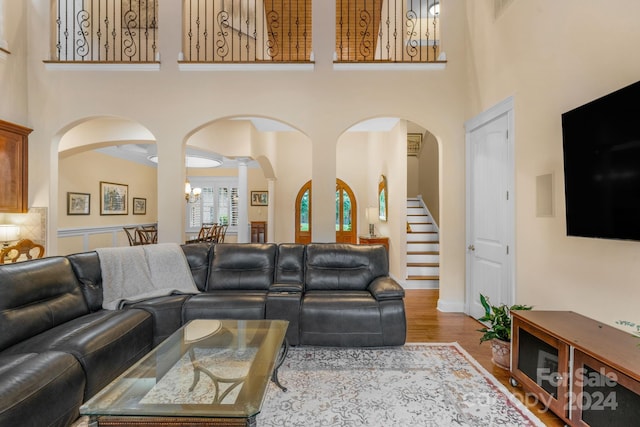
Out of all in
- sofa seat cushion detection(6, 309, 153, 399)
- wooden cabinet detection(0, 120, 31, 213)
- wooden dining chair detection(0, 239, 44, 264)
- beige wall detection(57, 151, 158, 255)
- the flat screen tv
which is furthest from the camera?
beige wall detection(57, 151, 158, 255)

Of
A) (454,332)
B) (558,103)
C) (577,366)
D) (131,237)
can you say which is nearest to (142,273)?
(454,332)

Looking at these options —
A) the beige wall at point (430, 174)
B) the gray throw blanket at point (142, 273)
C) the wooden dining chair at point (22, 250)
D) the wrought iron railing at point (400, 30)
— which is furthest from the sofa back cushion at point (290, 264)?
the beige wall at point (430, 174)

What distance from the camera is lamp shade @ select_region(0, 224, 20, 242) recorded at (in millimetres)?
4004

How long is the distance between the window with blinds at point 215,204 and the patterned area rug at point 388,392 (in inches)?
317

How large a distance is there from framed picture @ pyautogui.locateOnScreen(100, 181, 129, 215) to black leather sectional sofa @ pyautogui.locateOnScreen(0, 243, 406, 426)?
5047 millimetres

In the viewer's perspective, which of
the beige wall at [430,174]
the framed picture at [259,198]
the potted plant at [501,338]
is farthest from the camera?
the framed picture at [259,198]

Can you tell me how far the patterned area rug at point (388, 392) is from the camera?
1.99m

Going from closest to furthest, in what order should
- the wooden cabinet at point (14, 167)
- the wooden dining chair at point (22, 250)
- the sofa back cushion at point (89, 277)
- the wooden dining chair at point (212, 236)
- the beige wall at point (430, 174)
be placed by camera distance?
the sofa back cushion at point (89, 277), the wooden dining chair at point (22, 250), the wooden cabinet at point (14, 167), the wooden dining chair at point (212, 236), the beige wall at point (430, 174)

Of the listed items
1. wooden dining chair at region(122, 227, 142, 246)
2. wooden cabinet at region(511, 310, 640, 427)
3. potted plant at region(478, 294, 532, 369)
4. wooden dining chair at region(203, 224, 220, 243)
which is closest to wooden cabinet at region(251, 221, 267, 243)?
wooden dining chair at region(203, 224, 220, 243)

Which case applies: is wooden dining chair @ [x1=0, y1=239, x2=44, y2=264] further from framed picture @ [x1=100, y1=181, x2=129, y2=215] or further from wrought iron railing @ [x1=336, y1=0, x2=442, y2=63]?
wrought iron railing @ [x1=336, y1=0, x2=442, y2=63]

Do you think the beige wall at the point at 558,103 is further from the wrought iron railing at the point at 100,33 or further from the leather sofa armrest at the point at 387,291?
the wrought iron railing at the point at 100,33

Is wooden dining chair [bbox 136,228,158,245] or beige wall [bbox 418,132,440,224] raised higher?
beige wall [bbox 418,132,440,224]

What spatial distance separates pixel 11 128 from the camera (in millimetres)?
4023

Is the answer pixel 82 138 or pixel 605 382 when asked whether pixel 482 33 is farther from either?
pixel 82 138
